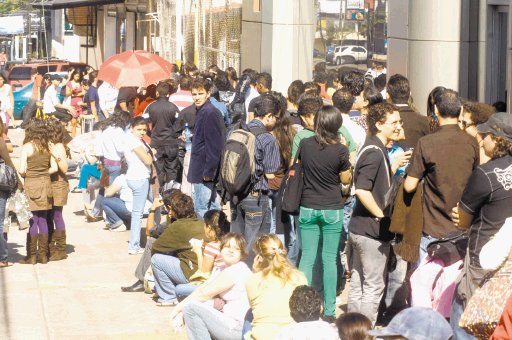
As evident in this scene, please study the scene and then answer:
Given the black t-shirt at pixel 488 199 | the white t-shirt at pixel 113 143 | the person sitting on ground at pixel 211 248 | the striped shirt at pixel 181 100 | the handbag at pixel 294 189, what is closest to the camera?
the black t-shirt at pixel 488 199

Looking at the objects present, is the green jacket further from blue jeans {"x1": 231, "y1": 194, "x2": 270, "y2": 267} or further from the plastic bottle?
the plastic bottle

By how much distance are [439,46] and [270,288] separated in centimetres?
608

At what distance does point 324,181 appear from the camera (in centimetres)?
941

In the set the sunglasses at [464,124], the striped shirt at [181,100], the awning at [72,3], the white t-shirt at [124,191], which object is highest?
the awning at [72,3]

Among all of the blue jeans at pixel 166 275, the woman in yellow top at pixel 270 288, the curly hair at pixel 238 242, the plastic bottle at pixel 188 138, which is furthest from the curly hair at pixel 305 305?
the plastic bottle at pixel 188 138

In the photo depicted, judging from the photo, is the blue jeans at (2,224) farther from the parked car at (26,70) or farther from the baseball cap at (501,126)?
the parked car at (26,70)

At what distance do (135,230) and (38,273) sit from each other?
1.34 metres

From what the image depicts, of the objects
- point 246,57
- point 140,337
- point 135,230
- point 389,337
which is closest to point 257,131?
point 140,337

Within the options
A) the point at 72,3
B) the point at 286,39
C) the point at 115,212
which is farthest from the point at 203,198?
the point at 72,3

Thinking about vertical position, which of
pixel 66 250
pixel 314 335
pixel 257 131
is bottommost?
pixel 66 250

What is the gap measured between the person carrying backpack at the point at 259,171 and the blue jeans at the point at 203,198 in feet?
4.58

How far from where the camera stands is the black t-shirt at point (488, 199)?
6973 millimetres

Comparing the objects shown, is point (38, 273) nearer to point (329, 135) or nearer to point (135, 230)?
point (135, 230)

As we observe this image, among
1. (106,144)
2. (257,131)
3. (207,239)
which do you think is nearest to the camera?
(207,239)
